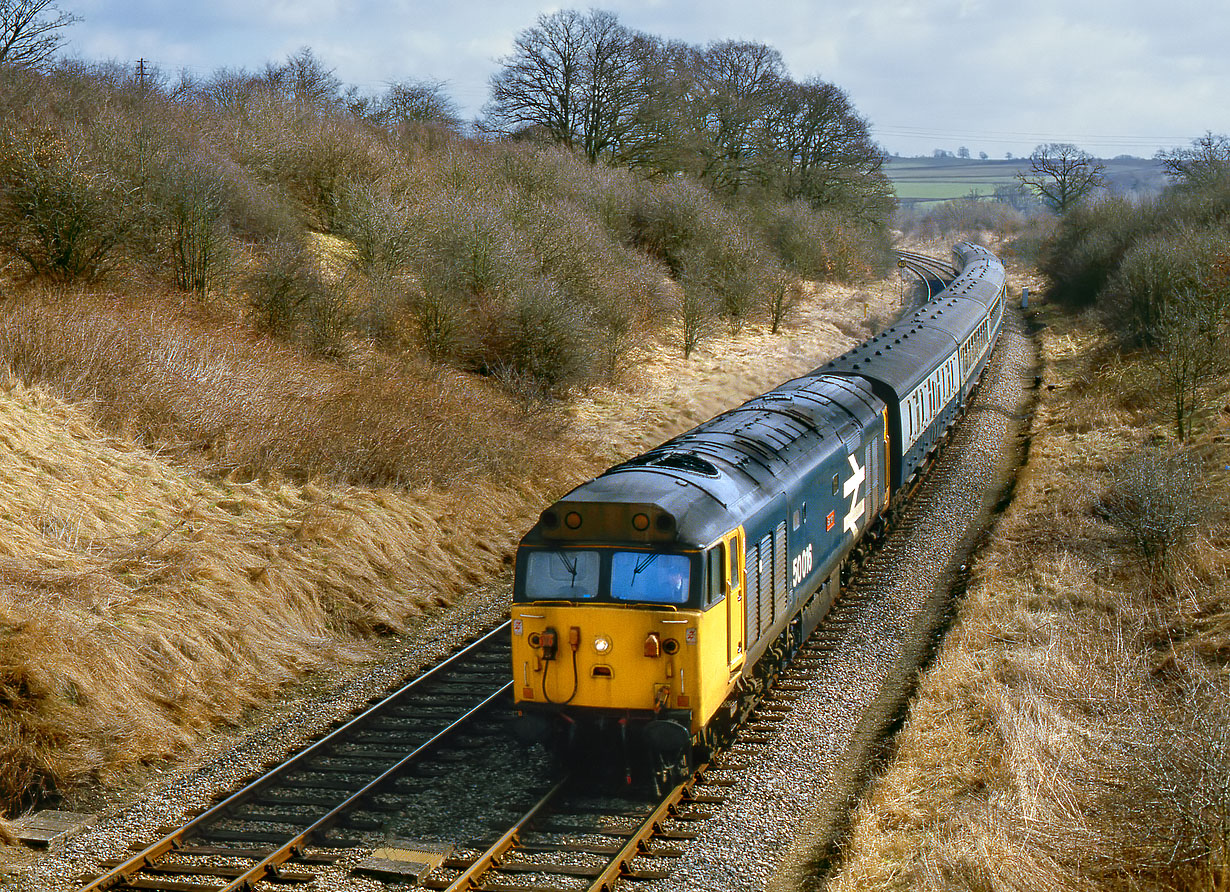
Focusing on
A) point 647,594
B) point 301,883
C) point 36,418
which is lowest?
point 301,883

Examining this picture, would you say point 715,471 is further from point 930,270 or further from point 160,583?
point 930,270

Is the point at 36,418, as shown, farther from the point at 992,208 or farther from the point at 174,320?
the point at 992,208

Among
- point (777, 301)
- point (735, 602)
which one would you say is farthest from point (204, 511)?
point (777, 301)

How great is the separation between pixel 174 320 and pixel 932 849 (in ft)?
57.5

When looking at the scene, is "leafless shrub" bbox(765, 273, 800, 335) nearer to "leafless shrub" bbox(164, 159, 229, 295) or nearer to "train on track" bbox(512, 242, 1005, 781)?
"leafless shrub" bbox(164, 159, 229, 295)

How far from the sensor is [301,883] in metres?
8.22

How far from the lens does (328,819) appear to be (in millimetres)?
9055

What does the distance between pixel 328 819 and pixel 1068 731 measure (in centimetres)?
705

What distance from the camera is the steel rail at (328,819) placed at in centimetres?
814

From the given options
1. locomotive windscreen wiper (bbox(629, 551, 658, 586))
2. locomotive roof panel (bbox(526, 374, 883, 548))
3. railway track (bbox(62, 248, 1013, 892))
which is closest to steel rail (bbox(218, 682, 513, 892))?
railway track (bbox(62, 248, 1013, 892))

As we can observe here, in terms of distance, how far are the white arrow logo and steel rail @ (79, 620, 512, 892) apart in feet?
19.0

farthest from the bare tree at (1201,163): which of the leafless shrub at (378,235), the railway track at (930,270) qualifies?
the leafless shrub at (378,235)

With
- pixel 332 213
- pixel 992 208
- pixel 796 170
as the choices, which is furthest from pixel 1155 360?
pixel 992 208

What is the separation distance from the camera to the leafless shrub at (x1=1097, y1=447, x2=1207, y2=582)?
14891mm
